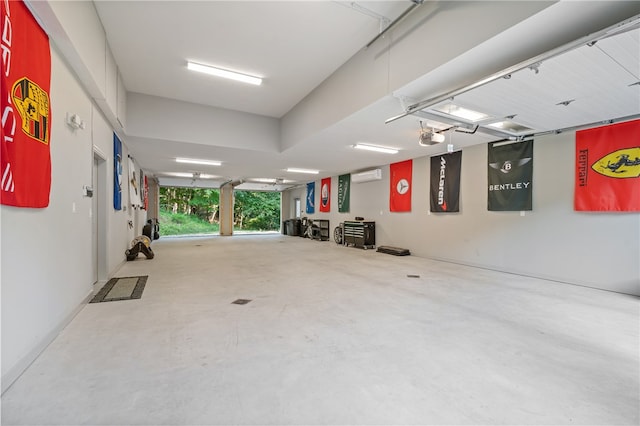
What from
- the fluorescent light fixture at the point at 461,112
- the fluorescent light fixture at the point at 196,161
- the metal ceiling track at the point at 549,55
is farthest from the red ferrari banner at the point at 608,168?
the fluorescent light fixture at the point at 196,161

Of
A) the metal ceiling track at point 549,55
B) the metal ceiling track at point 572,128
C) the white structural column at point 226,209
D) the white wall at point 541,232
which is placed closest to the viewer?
the metal ceiling track at point 549,55

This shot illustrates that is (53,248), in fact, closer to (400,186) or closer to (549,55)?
(549,55)

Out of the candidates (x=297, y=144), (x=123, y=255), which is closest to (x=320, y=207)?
(x=297, y=144)

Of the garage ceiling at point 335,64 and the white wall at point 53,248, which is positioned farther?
the garage ceiling at point 335,64

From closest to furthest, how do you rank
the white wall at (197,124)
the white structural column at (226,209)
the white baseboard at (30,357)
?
the white baseboard at (30,357) < the white wall at (197,124) < the white structural column at (226,209)

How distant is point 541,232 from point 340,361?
495 centimetres

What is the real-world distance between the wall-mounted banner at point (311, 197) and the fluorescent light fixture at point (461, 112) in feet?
30.9

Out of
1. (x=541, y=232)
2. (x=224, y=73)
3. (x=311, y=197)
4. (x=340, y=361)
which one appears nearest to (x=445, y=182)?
(x=541, y=232)

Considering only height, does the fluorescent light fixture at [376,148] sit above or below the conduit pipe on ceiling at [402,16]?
below

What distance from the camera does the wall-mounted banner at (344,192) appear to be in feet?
35.6

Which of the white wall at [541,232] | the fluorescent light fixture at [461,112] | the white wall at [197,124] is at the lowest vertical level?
the white wall at [541,232]

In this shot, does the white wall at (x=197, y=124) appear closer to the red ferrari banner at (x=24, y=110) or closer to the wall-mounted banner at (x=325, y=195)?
the red ferrari banner at (x=24, y=110)

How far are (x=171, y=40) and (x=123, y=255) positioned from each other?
4649mm

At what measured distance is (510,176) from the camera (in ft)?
18.3
